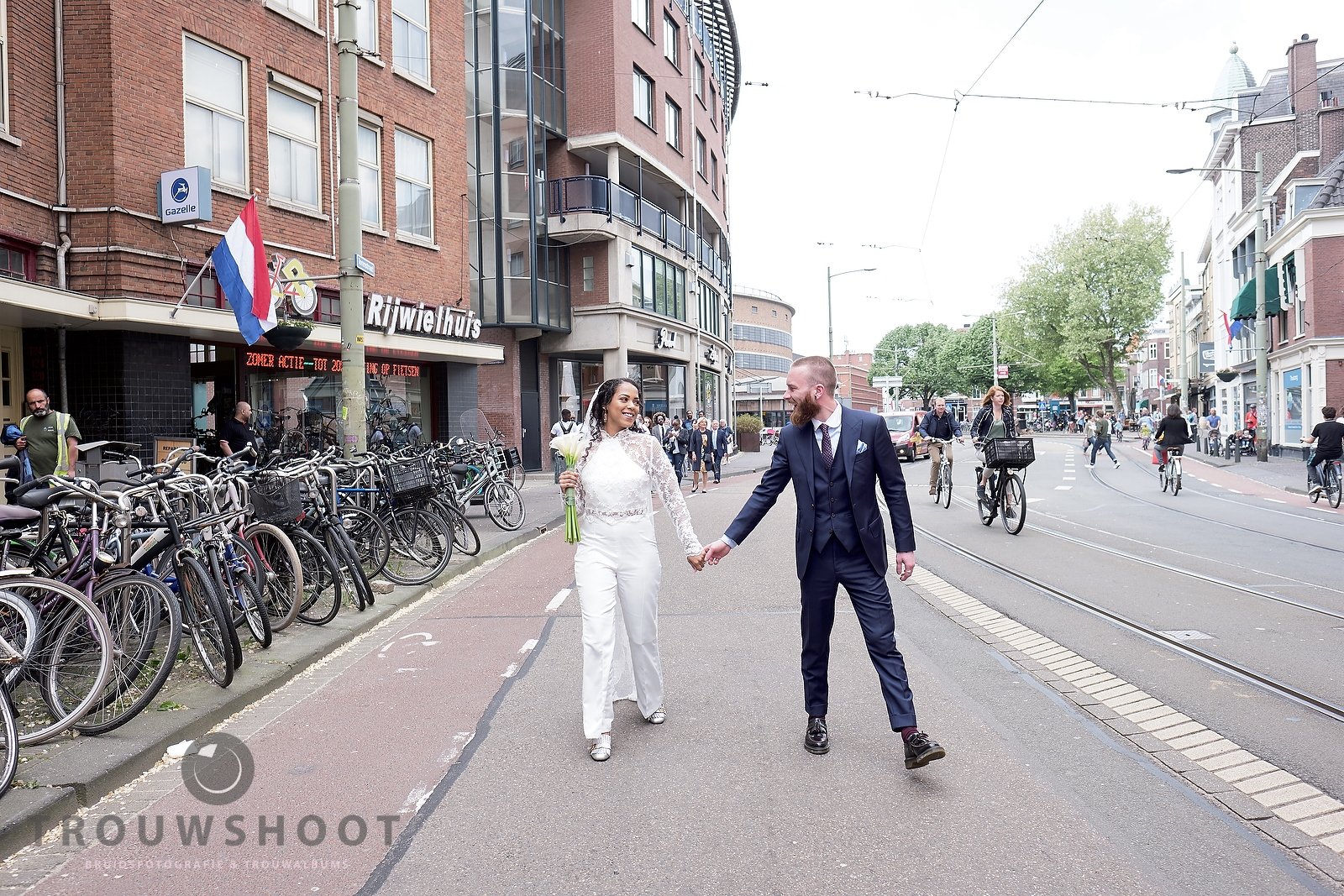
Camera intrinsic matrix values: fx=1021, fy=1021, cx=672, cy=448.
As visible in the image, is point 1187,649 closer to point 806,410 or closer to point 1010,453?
point 806,410

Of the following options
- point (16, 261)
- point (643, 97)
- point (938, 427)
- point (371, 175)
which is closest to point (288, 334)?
point (16, 261)

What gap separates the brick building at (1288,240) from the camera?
33531mm

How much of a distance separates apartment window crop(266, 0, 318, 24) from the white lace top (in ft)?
44.5

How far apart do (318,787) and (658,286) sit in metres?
29.4

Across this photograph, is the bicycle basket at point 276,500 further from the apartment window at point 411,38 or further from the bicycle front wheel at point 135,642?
the apartment window at point 411,38

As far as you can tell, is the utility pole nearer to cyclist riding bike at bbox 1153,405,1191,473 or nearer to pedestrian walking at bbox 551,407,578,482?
pedestrian walking at bbox 551,407,578,482

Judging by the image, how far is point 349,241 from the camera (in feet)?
33.2

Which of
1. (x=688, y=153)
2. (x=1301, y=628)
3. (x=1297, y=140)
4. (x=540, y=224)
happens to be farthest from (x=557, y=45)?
(x=1297, y=140)

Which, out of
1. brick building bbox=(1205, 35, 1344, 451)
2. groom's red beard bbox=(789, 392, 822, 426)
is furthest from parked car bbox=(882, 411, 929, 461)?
groom's red beard bbox=(789, 392, 822, 426)

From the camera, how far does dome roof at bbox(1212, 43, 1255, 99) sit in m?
52.8

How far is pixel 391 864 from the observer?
3.41 meters

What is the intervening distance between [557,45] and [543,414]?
10.5 meters

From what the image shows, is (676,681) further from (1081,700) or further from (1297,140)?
(1297,140)

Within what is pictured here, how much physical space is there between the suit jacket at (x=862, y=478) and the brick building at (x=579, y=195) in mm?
22899
